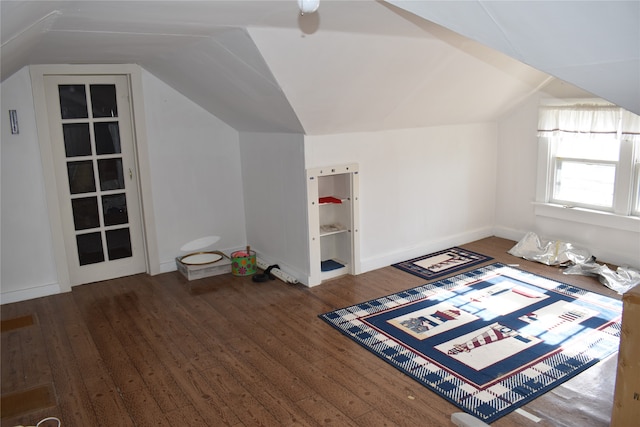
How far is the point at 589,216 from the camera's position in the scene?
506cm

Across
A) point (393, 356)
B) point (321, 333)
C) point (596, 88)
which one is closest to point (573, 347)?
point (393, 356)

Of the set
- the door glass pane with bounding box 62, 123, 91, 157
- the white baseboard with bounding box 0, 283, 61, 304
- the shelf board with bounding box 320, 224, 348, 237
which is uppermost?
the door glass pane with bounding box 62, 123, 91, 157

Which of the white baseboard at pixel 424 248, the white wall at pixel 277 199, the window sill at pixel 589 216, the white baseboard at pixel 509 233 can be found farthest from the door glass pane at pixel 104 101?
the window sill at pixel 589 216

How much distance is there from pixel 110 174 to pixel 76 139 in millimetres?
443

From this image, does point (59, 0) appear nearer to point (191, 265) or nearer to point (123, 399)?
point (123, 399)

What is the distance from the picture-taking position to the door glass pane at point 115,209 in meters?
4.97

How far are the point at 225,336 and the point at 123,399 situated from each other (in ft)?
2.99

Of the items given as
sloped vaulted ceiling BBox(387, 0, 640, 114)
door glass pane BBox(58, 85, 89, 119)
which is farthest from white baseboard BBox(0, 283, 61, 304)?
sloped vaulted ceiling BBox(387, 0, 640, 114)

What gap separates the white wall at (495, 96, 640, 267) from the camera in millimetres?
4871

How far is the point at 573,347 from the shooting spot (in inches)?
135

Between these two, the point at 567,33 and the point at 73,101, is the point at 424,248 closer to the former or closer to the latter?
the point at 73,101

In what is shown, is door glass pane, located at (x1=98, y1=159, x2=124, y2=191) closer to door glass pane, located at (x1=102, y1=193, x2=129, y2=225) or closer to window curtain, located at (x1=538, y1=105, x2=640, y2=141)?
door glass pane, located at (x1=102, y1=193, x2=129, y2=225)

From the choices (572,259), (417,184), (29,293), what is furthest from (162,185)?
(572,259)

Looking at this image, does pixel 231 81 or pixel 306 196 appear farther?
pixel 306 196
